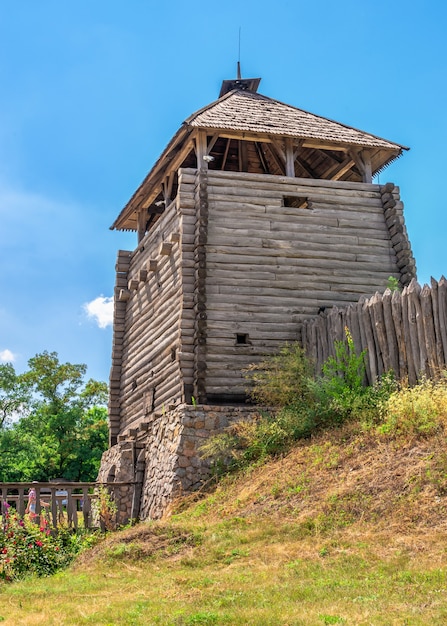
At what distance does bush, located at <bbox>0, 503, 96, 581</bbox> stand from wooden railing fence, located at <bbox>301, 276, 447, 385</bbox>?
22.7 ft

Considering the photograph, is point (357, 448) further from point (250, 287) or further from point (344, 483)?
point (250, 287)

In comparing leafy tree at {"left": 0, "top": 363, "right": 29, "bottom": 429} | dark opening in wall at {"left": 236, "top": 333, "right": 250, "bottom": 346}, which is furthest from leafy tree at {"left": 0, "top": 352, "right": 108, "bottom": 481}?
dark opening in wall at {"left": 236, "top": 333, "right": 250, "bottom": 346}

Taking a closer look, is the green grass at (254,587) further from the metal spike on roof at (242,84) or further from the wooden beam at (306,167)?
the metal spike on roof at (242,84)

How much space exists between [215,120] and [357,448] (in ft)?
33.3

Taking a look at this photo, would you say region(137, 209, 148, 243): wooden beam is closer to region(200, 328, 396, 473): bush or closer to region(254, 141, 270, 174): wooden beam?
region(254, 141, 270, 174): wooden beam

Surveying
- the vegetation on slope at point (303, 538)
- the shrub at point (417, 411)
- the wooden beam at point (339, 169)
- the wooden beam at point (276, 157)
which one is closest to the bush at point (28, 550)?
the vegetation on slope at point (303, 538)

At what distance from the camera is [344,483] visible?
37.9 ft

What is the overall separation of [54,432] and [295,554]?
29993mm

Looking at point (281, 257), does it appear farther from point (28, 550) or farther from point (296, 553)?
point (296, 553)

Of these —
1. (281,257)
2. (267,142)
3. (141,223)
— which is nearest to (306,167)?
(267,142)

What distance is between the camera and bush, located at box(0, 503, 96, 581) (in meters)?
13.0

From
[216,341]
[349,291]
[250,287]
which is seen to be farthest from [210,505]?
[349,291]

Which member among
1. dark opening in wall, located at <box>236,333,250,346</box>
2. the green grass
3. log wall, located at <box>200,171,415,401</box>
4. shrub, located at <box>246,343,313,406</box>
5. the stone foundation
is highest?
log wall, located at <box>200,171,415,401</box>

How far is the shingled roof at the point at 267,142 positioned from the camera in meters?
19.3
